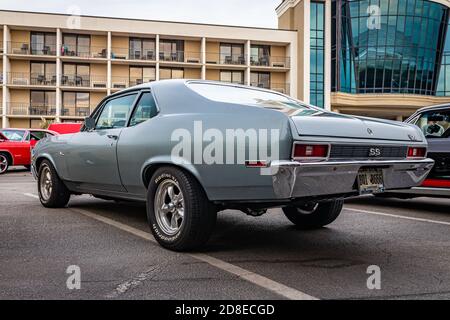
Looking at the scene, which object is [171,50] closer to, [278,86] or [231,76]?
[231,76]

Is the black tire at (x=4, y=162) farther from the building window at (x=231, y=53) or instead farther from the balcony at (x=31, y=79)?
the building window at (x=231, y=53)

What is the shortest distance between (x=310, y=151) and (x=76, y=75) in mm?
40199

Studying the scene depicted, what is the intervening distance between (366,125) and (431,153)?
3338 millimetres

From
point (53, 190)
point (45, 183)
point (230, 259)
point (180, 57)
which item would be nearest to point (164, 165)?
point (230, 259)

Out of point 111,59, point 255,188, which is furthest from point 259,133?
point 111,59

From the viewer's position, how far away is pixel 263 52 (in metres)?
43.6

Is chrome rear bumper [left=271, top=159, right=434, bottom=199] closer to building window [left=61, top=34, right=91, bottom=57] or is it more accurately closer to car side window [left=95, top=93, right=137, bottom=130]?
car side window [left=95, top=93, right=137, bottom=130]

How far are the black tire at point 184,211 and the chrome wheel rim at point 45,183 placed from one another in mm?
2965

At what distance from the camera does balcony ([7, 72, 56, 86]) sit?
39.2 meters

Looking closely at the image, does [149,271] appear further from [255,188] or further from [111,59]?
[111,59]

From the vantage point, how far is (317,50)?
42094 millimetres

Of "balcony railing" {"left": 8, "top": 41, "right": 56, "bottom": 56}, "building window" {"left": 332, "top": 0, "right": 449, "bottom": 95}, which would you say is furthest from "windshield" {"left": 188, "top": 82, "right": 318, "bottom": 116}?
"building window" {"left": 332, "top": 0, "right": 449, "bottom": 95}

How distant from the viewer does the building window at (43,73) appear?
39.8m
